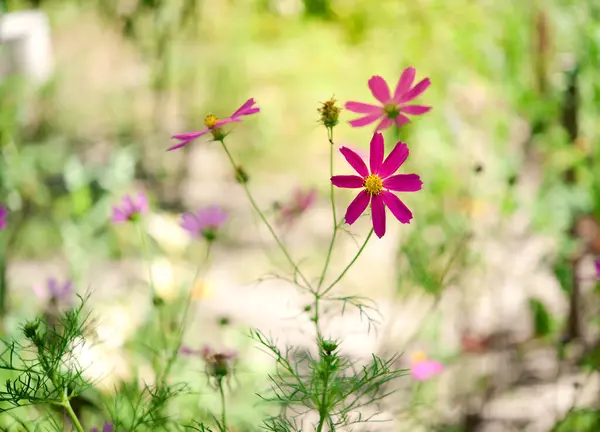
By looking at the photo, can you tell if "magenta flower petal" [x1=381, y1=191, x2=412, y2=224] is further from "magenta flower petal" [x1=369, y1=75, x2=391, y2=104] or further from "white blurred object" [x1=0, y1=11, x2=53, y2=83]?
"white blurred object" [x1=0, y1=11, x2=53, y2=83]

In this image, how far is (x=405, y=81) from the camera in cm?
71

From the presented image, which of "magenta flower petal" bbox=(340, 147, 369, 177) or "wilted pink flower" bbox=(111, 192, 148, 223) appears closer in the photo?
"magenta flower petal" bbox=(340, 147, 369, 177)

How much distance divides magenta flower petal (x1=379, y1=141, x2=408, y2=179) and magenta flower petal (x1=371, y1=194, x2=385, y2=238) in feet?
0.07

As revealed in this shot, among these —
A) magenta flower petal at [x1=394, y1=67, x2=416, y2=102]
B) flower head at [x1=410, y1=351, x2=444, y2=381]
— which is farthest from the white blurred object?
magenta flower petal at [x1=394, y1=67, x2=416, y2=102]

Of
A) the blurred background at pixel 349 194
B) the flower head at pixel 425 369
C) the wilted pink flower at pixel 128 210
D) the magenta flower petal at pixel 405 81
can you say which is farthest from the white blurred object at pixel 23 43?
the magenta flower petal at pixel 405 81

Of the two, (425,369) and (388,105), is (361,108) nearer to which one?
(388,105)

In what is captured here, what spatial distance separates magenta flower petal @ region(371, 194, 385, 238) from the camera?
1.98ft

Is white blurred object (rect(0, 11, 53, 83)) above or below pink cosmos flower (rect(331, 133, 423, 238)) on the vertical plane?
above

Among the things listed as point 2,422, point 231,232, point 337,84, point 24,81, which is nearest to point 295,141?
point 337,84

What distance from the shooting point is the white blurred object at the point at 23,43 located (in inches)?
72.3

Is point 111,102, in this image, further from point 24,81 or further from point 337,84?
point 24,81

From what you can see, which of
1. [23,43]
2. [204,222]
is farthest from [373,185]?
[23,43]

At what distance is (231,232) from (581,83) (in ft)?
3.71

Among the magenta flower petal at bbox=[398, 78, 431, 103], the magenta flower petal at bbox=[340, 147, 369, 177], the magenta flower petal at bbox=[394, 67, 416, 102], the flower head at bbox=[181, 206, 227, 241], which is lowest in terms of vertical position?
the magenta flower petal at bbox=[340, 147, 369, 177]
